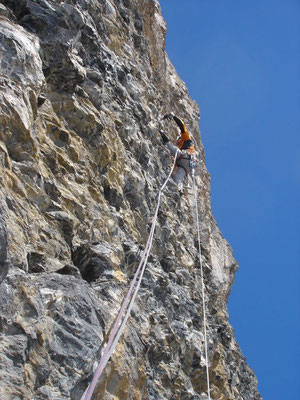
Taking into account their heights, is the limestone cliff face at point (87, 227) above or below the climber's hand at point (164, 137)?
below

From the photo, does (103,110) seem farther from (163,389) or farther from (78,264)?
(163,389)

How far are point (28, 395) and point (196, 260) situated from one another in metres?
8.56

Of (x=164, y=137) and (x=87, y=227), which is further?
(x=164, y=137)

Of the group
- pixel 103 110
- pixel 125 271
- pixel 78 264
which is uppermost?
pixel 103 110

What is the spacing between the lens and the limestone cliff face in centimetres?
454

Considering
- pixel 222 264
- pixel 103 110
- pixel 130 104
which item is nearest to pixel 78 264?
pixel 103 110

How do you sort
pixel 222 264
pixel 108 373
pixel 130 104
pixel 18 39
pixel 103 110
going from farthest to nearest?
1. pixel 222 264
2. pixel 130 104
3. pixel 103 110
4. pixel 18 39
5. pixel 108 373

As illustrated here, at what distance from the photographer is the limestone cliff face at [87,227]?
4.54 m

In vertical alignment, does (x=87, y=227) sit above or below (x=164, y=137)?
below

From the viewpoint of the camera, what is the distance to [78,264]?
632 cm

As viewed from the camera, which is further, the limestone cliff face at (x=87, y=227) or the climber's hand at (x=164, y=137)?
the climber's hand at (x=164, y=137)

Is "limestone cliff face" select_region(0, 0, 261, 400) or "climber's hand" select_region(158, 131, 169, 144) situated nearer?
"limestone cliff face" select_region(0, 0, 261, 400)

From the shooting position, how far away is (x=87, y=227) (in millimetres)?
7016

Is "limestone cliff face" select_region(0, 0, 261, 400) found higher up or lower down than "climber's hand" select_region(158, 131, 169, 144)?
lower down
